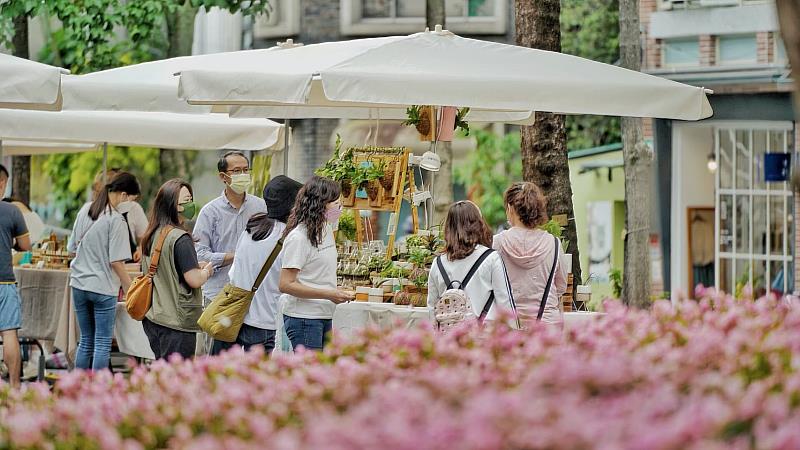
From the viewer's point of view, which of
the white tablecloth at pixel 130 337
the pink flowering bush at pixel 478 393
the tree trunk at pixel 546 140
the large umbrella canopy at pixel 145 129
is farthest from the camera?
the large umbrella canopy at pixel 145 129

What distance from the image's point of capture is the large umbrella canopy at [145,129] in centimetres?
1369

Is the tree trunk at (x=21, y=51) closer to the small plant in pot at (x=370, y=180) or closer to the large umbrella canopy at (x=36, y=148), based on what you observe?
the large umbrella canopy at (x=36, y=148)

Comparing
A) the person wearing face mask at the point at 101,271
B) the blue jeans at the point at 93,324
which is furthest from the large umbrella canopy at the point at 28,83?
the blue jeans at the point at 93,324

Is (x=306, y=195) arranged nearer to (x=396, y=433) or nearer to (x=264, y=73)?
(x=264, y=73)

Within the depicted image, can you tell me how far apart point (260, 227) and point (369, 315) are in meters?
1.02

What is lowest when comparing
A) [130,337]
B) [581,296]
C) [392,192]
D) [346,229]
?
[130,337]

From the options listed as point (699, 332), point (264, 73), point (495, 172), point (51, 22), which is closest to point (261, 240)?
point (264, 73)

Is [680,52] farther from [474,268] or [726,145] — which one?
[474,268]

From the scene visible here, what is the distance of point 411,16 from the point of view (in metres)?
25.5

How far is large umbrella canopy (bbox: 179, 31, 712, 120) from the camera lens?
29.1 ft

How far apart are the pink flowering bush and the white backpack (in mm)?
2004

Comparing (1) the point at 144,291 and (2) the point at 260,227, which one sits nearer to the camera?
(2) the point at 260,227

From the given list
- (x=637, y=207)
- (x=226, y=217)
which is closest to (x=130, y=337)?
(x=226, y=217)

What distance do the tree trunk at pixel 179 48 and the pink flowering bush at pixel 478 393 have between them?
67.1ft
